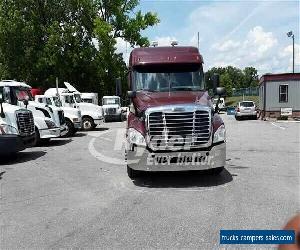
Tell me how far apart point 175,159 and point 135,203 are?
142cm

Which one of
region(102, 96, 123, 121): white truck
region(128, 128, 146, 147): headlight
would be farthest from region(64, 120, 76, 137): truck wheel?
region(102, 96, 123, 121): white truck

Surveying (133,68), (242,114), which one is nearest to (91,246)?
(133,68)

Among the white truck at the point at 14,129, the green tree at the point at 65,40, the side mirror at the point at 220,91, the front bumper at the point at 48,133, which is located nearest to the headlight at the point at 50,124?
the front bumper at the point at 48,133

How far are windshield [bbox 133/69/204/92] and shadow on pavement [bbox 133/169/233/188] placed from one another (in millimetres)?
1968

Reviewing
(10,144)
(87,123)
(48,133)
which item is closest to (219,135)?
(10,144)

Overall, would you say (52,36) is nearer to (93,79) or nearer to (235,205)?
(93,79)

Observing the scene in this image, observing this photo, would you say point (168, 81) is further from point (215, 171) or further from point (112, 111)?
point (112, 111)

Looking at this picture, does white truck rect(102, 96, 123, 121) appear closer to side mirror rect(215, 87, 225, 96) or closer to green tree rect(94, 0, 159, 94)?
green tree rect(94, 0, 159, 94)

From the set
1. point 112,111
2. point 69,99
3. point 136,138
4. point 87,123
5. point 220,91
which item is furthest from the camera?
point 112,111

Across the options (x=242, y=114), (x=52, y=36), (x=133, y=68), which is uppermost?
(x=52, y=36)

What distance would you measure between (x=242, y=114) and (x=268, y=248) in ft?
101

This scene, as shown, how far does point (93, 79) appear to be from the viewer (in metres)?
48.3

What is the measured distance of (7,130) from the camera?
39.5 ft

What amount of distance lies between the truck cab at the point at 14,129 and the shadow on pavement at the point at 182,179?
4309mm
